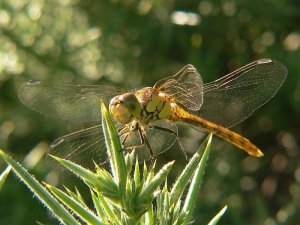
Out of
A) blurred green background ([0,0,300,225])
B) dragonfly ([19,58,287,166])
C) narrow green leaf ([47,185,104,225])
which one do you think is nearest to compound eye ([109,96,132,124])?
dragonfly ([19,58,287,166])

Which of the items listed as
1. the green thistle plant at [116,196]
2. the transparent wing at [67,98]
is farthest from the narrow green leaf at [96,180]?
the transparent wing at [67,98]

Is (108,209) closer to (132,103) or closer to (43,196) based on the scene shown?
(43,196)

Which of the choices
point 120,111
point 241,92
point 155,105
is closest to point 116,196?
point 120,111

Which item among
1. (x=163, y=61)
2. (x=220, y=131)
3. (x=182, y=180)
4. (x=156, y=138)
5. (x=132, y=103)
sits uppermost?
(x=182, y=180)

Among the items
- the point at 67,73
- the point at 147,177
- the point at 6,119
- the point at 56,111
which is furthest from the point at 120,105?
the point at 6,119

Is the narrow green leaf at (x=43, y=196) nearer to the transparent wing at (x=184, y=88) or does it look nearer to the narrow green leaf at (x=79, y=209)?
the narrow green leaf at (x=79, y=209)

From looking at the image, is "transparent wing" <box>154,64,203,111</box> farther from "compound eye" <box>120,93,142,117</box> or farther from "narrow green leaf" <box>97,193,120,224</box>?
"narrow green leaf" <box>97,193,120,224</box>
